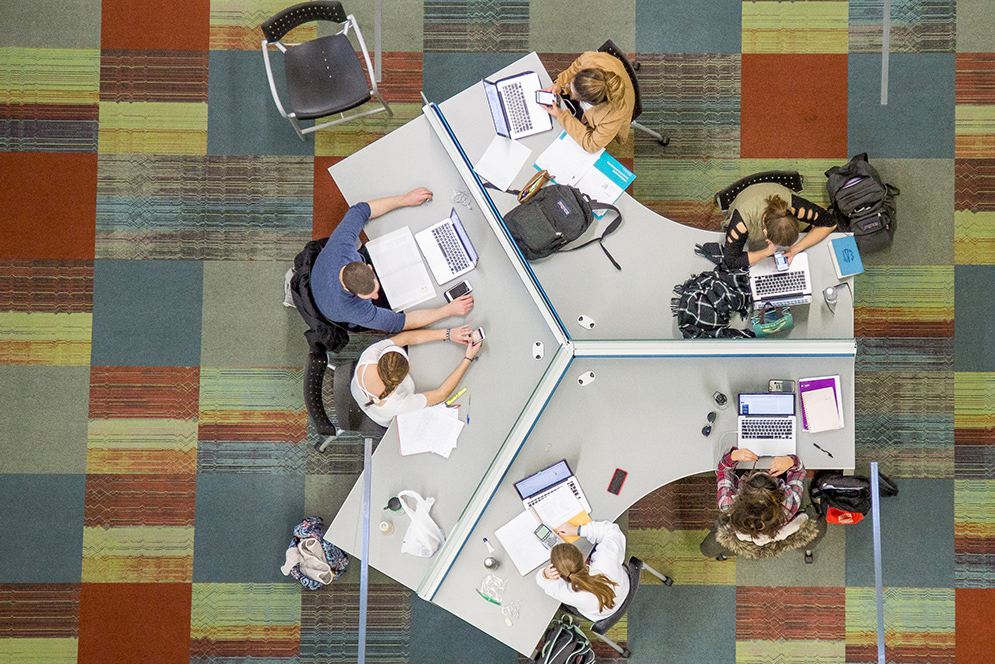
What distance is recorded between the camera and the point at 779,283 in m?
3.19

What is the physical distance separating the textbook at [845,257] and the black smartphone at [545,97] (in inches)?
58.8

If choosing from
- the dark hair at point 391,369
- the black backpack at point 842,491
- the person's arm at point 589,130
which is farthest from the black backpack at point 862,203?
the dark hair at point 391,369

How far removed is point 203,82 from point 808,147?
372cm

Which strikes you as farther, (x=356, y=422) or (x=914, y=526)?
(x=914, y=526)

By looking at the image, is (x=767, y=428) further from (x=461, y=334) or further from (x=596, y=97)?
(x=596, y=97)

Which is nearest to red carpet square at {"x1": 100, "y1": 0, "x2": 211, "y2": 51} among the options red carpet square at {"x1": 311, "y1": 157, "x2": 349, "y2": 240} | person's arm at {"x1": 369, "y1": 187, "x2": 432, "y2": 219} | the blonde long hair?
red carpet square at {"x1": 311, "y1": 157, "x2": 349, "y2": 240}

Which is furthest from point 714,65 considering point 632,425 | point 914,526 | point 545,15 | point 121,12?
point 121,12

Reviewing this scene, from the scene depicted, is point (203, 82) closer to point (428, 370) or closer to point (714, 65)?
point (428, 370)

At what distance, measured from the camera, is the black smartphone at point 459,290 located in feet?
10.6

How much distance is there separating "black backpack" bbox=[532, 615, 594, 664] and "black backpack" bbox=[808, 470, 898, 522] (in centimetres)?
144

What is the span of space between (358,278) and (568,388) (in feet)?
3.61

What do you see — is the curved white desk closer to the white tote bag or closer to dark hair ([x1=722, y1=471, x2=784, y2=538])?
the white tote bag

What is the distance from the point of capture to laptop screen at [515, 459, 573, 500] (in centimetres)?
316

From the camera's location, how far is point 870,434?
156 inches
